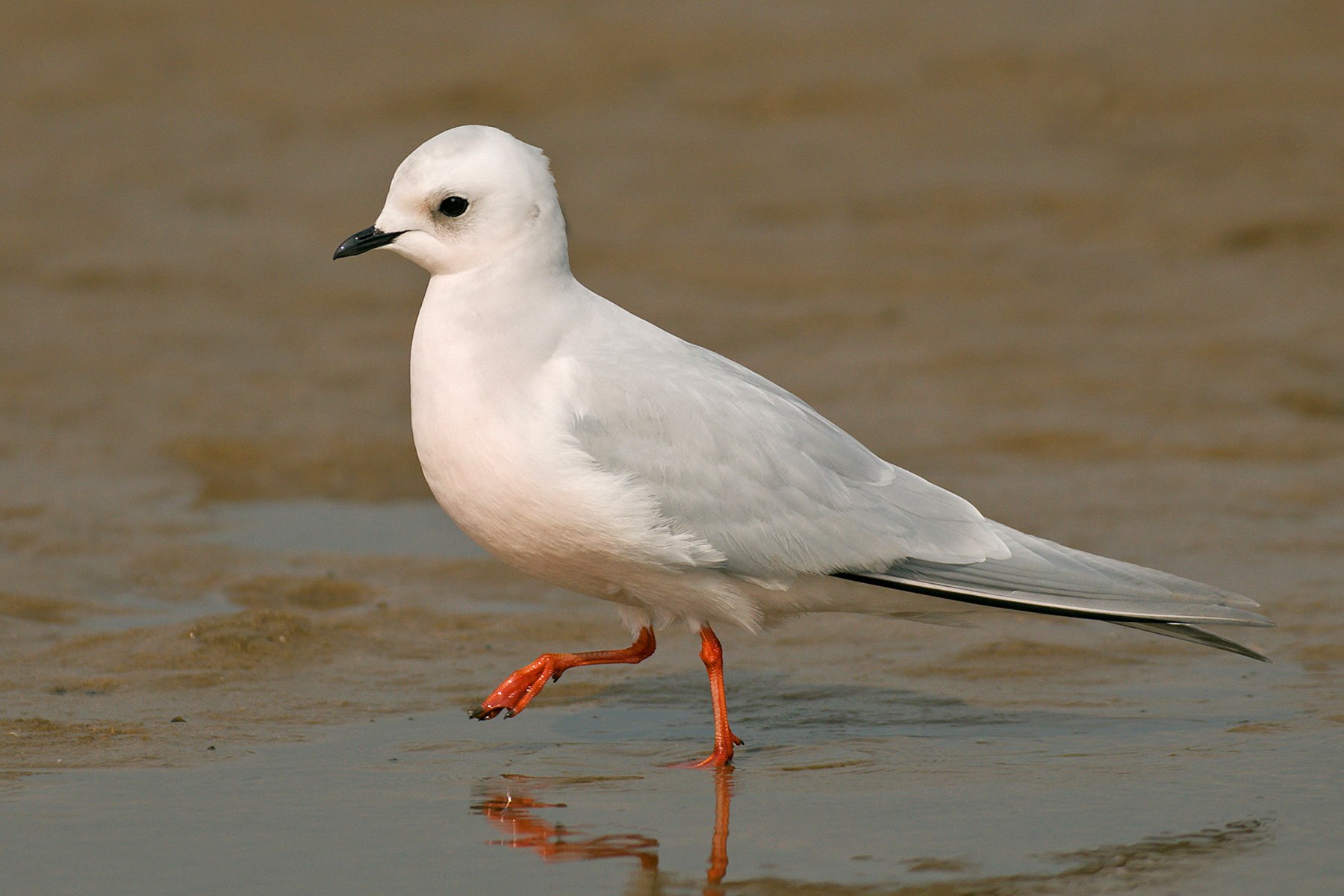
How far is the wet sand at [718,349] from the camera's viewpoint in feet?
15.6

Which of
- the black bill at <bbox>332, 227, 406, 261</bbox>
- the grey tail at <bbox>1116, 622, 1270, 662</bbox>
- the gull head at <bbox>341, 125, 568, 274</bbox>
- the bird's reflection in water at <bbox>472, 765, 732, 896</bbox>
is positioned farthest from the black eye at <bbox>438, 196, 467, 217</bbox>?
the grey tail at <bbox>1116, 622, 1270, 662</bbox>

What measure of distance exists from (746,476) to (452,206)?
45.2 inches

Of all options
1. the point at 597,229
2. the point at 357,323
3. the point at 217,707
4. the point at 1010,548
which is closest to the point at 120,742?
the point at 217,707

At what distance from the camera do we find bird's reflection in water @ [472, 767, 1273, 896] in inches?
166

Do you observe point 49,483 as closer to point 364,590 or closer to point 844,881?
point 364,590

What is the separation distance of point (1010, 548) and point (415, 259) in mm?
1956

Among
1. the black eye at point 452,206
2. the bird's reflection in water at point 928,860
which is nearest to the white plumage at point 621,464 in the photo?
the black eye at point 452,206

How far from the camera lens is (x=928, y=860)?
4.40 meters

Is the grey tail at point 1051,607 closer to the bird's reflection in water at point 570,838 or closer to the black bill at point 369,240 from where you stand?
the bird's reflection in water at point 570,838

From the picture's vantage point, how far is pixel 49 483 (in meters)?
8.34

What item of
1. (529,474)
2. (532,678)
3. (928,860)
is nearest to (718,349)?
(532,678)

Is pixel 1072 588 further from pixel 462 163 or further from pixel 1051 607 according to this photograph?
pixel 462 163

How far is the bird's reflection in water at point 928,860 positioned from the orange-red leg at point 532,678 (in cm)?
57

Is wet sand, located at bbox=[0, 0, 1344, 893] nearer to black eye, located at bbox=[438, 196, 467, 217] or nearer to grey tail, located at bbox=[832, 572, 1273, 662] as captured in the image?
grey tail, located at bbox=[832, 572, 1273, 662]
